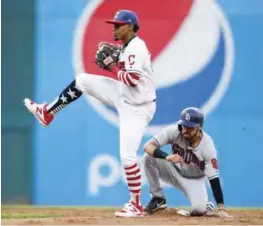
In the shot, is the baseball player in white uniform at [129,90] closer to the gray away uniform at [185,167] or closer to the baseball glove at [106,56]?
the baseball glove at [106,56]

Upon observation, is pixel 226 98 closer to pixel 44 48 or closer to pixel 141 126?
pixel 44 48

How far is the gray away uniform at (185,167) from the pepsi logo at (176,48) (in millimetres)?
1733

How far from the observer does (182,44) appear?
991cm

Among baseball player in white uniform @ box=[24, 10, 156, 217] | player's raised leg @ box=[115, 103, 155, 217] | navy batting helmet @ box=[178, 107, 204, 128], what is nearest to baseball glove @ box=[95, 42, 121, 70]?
baseball player in white uniform @ box=[24, 10, 156, 217]

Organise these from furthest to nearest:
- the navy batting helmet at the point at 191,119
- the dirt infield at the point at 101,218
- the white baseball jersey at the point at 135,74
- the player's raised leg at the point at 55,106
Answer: the player's raised leg at the point at 55,106 → the navy batting helmet at the point at 191,119 → the white baseball jersey at the point at 135,74 → the dirt infield at the point at 101,218

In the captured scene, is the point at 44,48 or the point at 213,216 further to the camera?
the point at 44,48

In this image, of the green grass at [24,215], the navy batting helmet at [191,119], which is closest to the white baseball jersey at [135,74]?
the navy batting helmet at [191,119]

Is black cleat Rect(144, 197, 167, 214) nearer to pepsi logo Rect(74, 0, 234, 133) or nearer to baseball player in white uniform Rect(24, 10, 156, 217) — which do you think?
baseball player in white uniform Rect(24, 10, 156, 217)

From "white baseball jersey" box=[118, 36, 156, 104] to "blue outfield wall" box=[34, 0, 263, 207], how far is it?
232cm

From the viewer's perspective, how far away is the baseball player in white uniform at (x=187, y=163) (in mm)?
7543

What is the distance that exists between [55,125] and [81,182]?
2.02 feet

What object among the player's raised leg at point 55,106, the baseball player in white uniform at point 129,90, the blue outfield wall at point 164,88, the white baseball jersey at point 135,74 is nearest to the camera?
the white baseball jersey at point 135,74

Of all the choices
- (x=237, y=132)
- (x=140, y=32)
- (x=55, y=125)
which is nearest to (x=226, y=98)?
(x=237, y=132)

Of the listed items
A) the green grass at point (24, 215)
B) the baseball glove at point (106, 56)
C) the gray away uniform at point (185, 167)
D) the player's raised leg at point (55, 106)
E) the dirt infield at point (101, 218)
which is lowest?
the dirt infield at point (101, 218)
